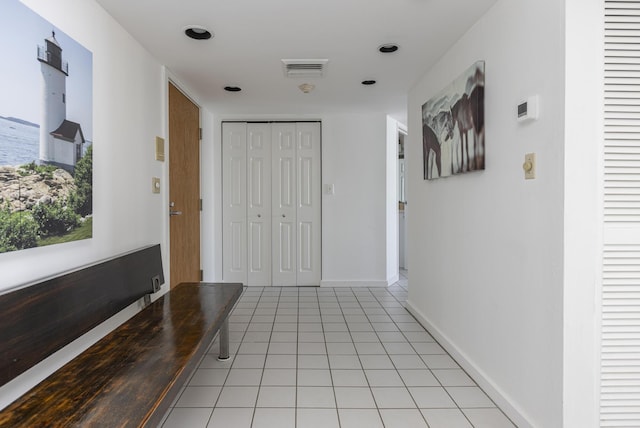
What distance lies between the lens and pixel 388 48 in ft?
9.29

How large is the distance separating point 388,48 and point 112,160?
6.84ft

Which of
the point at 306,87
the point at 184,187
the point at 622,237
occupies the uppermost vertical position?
the point at 306,87

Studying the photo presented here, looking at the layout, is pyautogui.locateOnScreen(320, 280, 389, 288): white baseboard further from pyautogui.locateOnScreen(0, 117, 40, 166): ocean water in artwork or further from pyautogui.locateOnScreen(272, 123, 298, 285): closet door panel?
pyautogui.locateOnScreen(0, 117, 40, 166): ocean water in artwork

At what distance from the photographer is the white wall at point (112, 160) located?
5.57 feet

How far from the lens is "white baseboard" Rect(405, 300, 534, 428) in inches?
75.6

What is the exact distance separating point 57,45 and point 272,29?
1251mm

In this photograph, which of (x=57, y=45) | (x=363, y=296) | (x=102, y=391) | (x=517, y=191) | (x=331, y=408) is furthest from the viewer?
(x=363, y=296)

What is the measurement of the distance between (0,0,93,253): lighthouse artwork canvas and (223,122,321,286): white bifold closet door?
3.02 meters

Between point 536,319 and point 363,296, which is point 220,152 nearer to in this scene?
point 363,296

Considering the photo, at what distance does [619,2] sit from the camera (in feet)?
5.30

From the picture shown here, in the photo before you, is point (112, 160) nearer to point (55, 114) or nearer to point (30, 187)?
point (55, 114)

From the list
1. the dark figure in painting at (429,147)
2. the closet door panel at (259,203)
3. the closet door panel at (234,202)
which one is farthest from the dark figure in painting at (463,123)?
the closet door panel at (234,202)

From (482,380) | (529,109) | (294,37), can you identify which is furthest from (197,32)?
(482,380)

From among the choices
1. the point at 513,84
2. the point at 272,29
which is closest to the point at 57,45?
the point at 272,29
